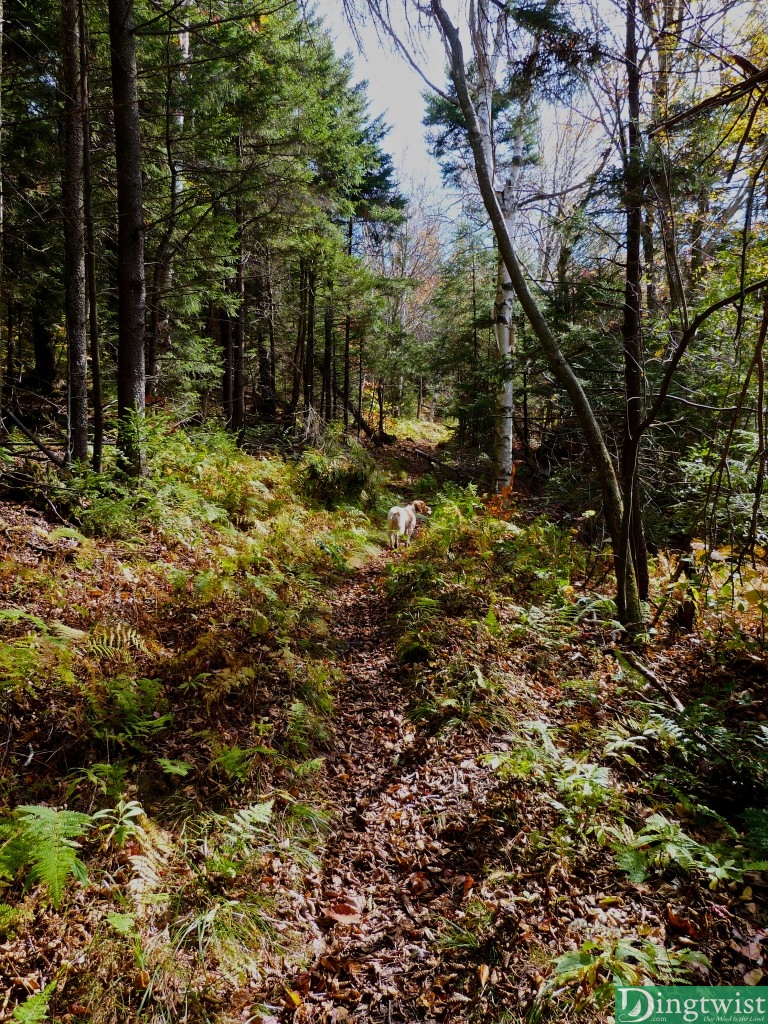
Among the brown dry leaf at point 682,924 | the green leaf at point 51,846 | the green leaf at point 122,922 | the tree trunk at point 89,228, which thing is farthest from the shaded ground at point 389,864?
the tree trunk at point 89,228

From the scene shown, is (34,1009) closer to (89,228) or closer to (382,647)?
(382,647)

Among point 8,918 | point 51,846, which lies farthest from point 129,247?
point 8,918

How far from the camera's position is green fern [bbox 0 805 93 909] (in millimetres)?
2371

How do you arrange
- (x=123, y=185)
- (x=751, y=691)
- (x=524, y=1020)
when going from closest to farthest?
(x=524, y=1020)
(x=751, y=691)
(x=123, y=185)

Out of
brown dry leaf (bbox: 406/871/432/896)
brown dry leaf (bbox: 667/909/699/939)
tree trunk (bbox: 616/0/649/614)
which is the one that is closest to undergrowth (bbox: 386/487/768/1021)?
brown dry leaf (bbox: 667/909/699/939)

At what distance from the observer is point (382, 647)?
614cm

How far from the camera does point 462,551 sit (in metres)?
8.34

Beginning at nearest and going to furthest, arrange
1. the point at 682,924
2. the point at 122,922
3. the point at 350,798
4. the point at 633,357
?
1. the point at 122,922
2. the point at 682,924
3. the point at 350,798
4. the point at 633,357

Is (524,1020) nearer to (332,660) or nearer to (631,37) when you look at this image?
(332,660)

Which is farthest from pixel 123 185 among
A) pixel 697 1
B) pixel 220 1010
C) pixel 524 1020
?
pixel 524 1020

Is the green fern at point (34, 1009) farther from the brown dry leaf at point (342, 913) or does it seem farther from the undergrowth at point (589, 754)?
the undergrowth at point (589, 754)

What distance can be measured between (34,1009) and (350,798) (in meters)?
2.25

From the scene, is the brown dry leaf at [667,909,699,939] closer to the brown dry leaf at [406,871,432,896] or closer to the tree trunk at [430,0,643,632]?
the brown dry leaf at [406,871,432,896]

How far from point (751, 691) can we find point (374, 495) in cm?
1023
